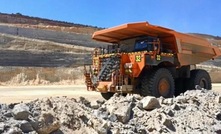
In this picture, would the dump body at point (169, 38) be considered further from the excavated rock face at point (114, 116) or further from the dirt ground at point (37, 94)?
the excavated rock face at point (114, 116)

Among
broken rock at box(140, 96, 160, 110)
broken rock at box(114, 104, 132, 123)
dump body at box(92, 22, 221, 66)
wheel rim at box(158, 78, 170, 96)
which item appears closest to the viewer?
broken rock at box(114, 104, 132, 123)

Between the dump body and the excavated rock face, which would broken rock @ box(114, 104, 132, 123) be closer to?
the excavated rock face

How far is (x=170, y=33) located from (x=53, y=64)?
20028 millimetres

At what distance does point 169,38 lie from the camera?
36.2ft

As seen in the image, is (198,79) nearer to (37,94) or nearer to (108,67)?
(108,67)

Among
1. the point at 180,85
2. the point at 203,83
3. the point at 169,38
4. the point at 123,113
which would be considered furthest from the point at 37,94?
the point at 123,113

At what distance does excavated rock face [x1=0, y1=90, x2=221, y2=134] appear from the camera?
515 cm

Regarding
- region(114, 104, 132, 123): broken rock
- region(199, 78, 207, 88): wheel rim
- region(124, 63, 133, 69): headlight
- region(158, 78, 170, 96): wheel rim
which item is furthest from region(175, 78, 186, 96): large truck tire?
region(114, 104, 132, 123): broken rock

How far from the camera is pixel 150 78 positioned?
9.84 metres

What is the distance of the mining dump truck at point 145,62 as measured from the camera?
983 cm

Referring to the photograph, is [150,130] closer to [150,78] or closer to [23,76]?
[150,78]

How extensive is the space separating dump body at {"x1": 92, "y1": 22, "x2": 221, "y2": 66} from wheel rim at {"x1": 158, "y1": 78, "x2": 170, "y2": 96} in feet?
3.66

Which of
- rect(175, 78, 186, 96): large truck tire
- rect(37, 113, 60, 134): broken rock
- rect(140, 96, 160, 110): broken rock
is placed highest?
rect(175, 78, 186, 96): large truck tire

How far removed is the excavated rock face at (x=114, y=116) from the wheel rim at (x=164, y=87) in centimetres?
195
